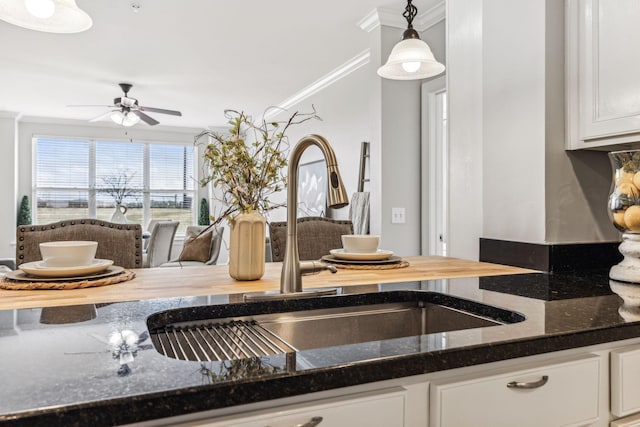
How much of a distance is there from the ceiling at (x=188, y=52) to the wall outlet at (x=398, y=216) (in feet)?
4.68

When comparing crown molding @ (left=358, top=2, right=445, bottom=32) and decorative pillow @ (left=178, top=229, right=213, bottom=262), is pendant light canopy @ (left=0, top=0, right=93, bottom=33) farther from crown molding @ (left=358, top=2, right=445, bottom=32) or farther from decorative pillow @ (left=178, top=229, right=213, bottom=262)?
decorative pillow @ (left=178, top=229, right=213, bottom=262)

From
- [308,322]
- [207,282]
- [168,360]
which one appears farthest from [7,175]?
[168,360]

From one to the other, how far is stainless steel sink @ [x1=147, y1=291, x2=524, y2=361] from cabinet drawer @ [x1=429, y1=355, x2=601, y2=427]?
0.15 m

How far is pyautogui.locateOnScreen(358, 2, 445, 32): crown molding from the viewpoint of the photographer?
3.29 m

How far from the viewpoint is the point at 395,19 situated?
3.38 m

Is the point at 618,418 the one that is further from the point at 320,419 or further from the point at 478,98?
the point at 478,98

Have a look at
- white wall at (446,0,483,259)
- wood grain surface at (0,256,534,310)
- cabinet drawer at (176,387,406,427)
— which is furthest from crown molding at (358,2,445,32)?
cabinet drawer at (176,387,406,427)

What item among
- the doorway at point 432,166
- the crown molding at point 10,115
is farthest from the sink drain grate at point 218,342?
the crown molding at point 10,115

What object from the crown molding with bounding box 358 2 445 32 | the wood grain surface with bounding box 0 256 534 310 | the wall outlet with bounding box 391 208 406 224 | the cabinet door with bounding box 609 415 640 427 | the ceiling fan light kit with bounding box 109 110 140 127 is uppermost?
→ the crown molding with bounding box 358 2 445 32

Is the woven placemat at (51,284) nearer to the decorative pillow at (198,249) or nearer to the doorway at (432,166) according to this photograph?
the doorway at (432,166)

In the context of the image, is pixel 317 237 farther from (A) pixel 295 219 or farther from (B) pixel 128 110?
(B) pixel 128 110

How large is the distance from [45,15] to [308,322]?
4.11 feet

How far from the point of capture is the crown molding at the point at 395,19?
10.8 feet

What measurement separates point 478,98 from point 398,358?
5.05 ft
